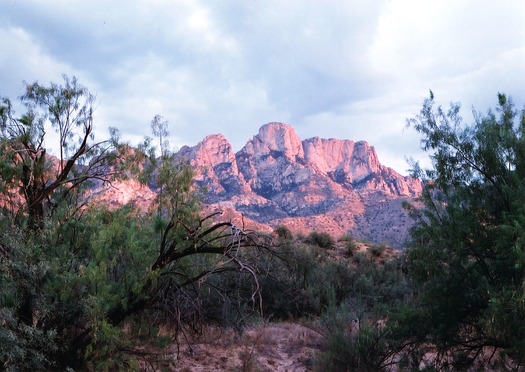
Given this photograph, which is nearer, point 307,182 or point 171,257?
point 171,257

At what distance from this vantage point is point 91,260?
840 cm

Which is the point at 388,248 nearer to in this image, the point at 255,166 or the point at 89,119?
the point at 89,119

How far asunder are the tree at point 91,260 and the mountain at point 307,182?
220 feet

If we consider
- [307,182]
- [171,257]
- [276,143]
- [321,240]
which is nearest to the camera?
[171,257]

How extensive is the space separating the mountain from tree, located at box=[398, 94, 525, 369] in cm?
6627

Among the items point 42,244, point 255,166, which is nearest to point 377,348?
point 42,244

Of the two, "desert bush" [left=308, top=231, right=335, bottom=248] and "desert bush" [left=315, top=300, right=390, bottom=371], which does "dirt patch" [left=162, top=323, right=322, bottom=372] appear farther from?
"desert bush" [left=308, top=231, right=335, bottom=248]

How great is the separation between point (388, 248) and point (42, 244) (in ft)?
74.3

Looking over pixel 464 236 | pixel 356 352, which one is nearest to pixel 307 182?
pixel 356 352

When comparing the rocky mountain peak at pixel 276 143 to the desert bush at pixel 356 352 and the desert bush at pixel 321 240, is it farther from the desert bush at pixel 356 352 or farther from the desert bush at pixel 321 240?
the desert bush at pixel 356 352

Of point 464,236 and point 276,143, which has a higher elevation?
point 276,143

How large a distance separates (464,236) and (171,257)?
16.2 feet

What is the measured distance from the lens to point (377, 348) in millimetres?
10531

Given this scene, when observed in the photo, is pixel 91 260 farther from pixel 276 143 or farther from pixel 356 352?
pixel 276 143
